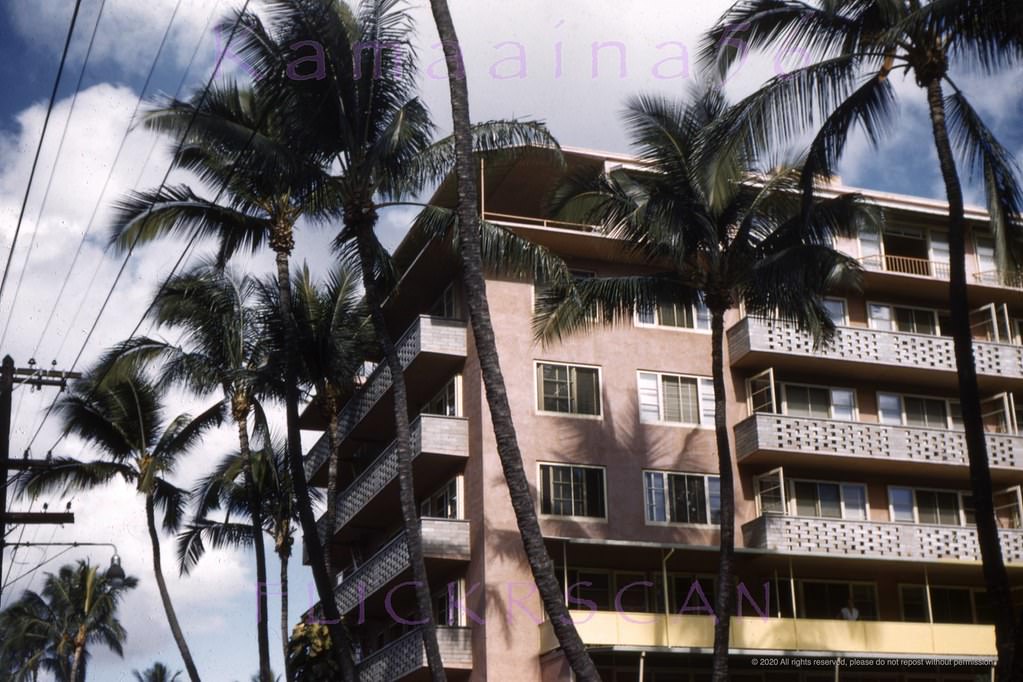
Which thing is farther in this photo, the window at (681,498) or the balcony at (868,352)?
the balcony at (868,352)

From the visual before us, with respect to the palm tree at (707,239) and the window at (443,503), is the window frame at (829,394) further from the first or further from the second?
the window at (443,503)

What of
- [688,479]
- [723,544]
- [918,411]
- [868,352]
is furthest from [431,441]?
[918,411]

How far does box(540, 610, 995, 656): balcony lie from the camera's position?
117 ft

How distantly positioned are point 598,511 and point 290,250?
11.3 metres

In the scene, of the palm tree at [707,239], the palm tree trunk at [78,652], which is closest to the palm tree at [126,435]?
the palm tree at [707,239]

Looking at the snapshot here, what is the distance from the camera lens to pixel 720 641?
98.0ft

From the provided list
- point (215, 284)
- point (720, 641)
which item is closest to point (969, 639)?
point (720, 641)

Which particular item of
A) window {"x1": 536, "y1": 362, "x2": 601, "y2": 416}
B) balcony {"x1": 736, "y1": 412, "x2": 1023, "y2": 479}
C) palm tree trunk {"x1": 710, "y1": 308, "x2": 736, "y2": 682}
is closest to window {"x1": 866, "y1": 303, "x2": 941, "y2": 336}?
balcony {"x1": 736, "y1": 412, "x2": 1023, "y2": 479}

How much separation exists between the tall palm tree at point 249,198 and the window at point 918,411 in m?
19.3

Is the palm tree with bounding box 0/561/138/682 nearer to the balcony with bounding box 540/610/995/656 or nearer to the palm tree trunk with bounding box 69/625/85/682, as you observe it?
the palm tree trunk with bounding box 69/625/85/682

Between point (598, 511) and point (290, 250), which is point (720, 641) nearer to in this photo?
point (598, 511)

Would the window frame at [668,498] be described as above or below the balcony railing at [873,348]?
below

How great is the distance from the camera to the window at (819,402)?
4291 centimetres

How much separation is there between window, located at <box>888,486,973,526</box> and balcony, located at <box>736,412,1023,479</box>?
951mm
